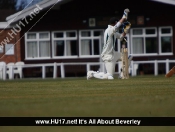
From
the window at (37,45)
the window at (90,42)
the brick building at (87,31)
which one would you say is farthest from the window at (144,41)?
the window at (37,45)

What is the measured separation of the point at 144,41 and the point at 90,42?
9.83 feet

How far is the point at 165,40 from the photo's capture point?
3850cm

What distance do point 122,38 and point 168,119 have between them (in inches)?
465

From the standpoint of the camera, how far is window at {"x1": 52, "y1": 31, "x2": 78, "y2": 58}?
38.8 m

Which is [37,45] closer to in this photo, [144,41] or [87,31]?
[87,31]

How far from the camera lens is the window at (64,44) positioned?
1529 inches

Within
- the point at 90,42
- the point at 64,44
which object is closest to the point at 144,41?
the point at 90,42

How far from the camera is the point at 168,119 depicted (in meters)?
9.39

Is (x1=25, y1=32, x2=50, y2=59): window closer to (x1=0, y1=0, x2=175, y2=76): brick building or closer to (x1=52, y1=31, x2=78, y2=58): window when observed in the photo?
(x1=0, y1=0, x2=175, y2=76): brick building

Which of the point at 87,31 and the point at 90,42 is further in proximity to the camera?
the point at 90,42

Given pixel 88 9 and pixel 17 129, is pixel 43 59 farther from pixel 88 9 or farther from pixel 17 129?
pixel 17 129

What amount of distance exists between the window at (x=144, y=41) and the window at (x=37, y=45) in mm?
4781

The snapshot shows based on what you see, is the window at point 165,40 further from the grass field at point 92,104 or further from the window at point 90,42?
the grass field at point 92,104

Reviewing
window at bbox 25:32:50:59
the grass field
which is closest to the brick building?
window at bbox 25:32:50:59
